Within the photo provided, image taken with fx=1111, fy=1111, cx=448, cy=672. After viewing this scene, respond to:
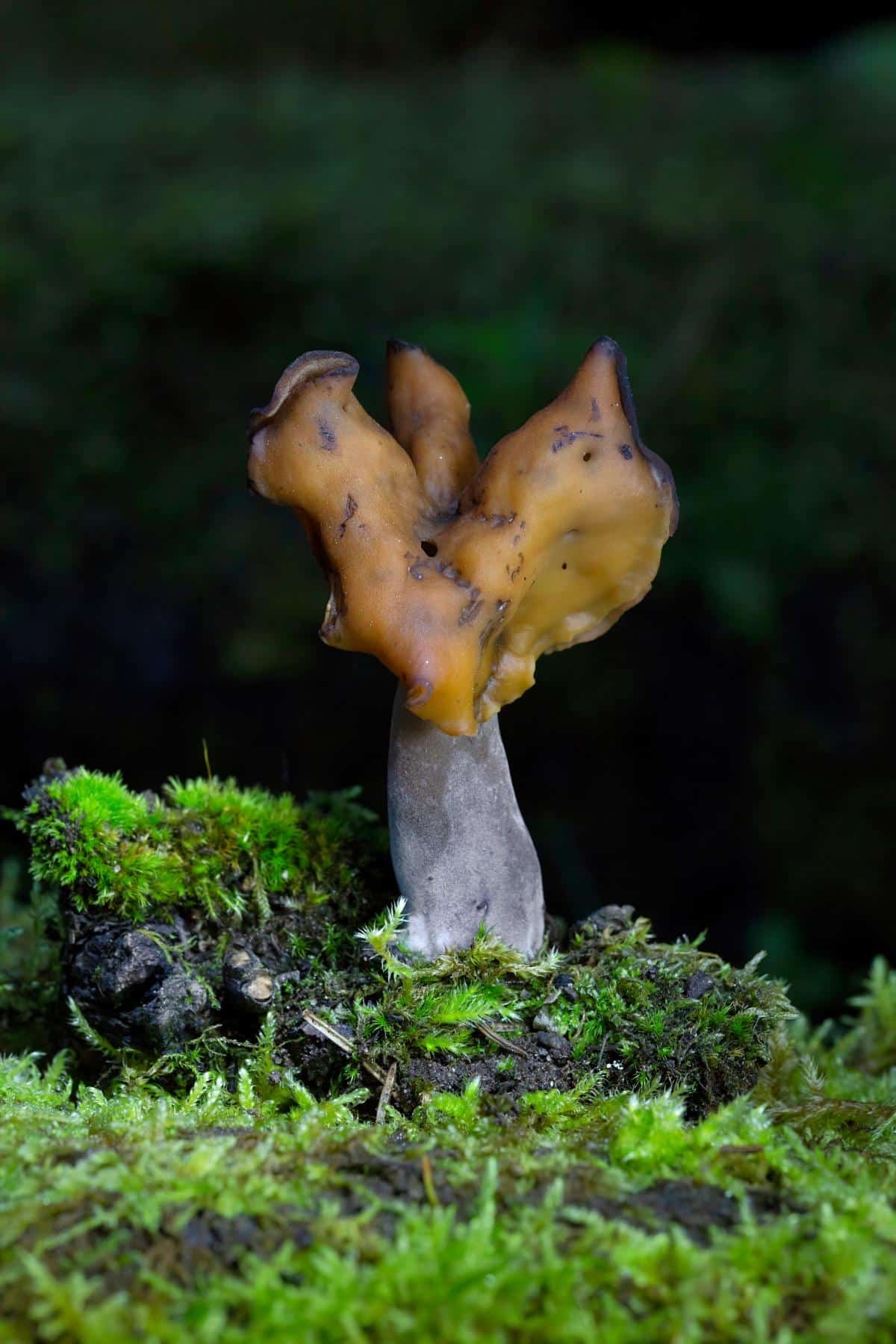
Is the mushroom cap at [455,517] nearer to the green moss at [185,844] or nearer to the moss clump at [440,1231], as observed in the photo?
the green moss at [185,844]

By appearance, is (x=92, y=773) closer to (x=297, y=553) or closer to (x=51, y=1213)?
(x=51, y=1213)

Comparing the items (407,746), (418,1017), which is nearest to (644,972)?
(418,1017)

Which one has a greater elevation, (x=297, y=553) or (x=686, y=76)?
(x=686, y=76)

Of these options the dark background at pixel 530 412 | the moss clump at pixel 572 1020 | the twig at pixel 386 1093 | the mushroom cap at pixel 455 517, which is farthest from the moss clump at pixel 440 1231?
the dark background at pixel 530 412

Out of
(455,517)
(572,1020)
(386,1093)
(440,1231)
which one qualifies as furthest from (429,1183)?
(455,517)

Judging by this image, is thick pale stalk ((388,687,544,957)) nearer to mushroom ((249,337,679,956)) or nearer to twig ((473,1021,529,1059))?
mushroom ((249,337,679,956))
